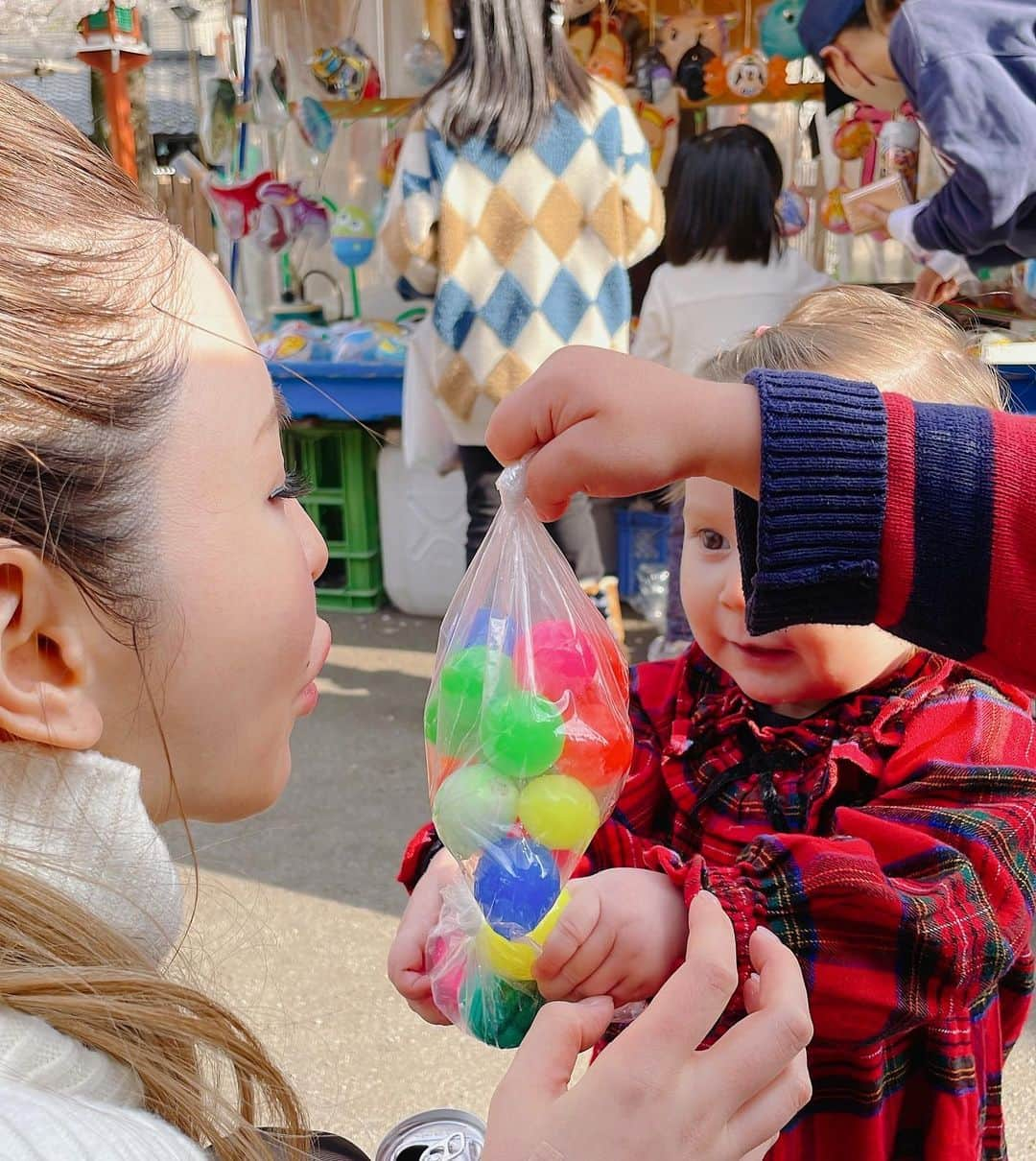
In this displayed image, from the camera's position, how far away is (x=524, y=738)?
1090 mm

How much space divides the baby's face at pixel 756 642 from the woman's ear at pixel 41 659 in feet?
2.45

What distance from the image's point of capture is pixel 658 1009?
0.92 m

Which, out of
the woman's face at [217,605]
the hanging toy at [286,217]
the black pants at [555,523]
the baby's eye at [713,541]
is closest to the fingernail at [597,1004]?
the woman's face at [217,605]

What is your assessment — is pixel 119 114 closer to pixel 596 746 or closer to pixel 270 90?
pixel 270 90

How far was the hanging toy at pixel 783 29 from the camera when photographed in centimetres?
453

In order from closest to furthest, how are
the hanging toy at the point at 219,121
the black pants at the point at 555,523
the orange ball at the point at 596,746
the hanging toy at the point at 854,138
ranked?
the orange ball at the point at 596,746, the black pants at the point at 555,523, the hanging toy at the point at 854,138, the hanging toy at the point at 219,121

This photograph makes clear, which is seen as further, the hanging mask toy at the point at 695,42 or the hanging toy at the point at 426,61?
the hanging toy at the point at 426,61

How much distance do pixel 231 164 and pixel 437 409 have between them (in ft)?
8.17

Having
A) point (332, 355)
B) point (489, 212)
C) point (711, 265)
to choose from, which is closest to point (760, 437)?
point (489, 212)

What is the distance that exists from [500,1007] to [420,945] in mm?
178

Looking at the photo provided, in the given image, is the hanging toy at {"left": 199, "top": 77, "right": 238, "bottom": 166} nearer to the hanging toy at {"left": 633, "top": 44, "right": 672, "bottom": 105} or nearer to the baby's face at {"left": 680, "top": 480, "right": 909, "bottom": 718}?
the hanging toy at {"left": 633, "top": 44, "right": 672, "bottom": 105}

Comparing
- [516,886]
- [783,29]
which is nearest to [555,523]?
[516,886]

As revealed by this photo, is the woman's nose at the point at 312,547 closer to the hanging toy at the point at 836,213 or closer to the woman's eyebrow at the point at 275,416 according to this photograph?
the woman's eyebrow at the point at 275,416

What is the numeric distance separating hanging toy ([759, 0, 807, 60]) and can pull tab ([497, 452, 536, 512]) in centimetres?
403
